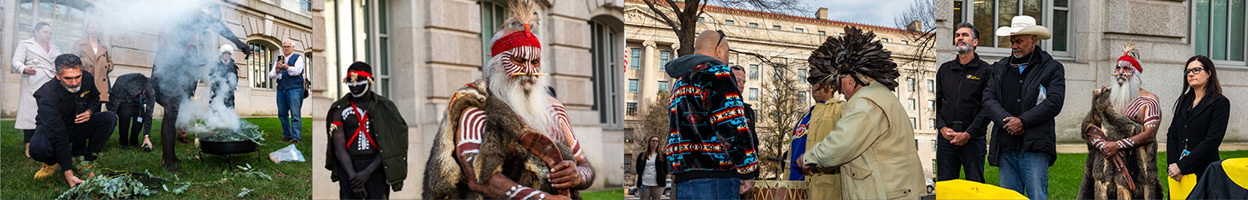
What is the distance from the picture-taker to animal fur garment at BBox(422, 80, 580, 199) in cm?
425

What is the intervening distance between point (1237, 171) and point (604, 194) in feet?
12.4

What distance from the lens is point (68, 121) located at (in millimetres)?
Result: 5469

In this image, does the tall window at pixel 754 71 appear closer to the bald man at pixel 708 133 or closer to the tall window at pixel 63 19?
the bald man at pixel 708 133

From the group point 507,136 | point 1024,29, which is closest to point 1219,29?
point 1024,29

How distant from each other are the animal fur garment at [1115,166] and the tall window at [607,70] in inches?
169

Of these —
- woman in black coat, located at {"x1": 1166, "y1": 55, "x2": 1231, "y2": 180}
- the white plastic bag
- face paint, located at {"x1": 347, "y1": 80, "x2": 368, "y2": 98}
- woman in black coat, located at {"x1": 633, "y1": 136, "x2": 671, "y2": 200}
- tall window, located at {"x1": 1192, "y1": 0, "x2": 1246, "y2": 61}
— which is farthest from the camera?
tall window, located at {"x1": 1192, "y1": 0, "x2": 1246, "y2": 61}

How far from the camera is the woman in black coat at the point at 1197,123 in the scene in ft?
20.6

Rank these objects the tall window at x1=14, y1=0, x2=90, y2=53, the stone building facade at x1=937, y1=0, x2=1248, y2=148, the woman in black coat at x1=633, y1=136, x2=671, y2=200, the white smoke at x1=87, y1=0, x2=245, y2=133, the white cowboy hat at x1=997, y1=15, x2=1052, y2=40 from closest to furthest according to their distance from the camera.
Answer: the woman in black coat at x1=633, y1=136, x2=671, y2=200, the white smoke at x1=87, y1=0, x2=245, y2=133, the tall window at x1=14, y1=0, x2=90, y2=53, the white cowboy hat at x1=997, y1=15, x2=1052, y2=40, the stone building facade at x1=937, y1=0, x2=1248, y2=148

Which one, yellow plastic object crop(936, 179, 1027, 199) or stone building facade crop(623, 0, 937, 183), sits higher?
stone building facade crop(623, 0, 937, 183)

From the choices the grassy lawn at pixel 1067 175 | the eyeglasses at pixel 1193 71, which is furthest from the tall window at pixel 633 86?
the eyeglasses at pixel 1193 71

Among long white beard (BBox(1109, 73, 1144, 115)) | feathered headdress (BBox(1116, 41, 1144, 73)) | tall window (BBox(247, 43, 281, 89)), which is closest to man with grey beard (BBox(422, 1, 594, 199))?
tall window (BBox(247, 43, 281, 89))

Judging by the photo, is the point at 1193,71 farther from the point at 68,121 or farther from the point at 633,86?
the point at 68,121

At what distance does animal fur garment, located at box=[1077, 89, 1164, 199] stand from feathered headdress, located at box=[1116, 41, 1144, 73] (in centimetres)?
40

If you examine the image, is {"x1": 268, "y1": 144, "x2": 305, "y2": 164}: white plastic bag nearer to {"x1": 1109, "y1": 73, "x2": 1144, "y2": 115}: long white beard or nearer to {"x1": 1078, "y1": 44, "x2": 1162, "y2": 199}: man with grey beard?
{"x1": 1078, "y1": 44, "x2": 1162, "y2": 199}: man with grey beard
